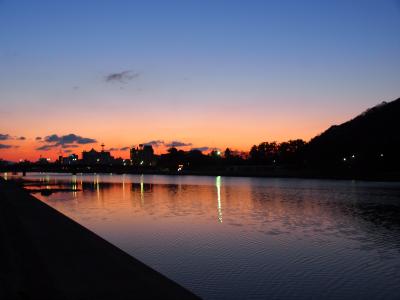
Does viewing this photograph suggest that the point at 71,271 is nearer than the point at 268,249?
Yes

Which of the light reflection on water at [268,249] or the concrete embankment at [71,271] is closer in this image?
the concrete embankment at [71,271]

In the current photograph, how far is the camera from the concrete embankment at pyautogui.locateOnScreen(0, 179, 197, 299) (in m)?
11.5

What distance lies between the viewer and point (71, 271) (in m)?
13.9

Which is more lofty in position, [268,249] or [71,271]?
[71,271]

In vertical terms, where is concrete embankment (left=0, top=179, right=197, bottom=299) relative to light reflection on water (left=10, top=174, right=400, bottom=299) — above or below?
above

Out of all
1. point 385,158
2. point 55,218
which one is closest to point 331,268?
point 55,218

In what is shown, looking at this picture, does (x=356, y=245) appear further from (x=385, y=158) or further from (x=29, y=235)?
(x=385, y=158)

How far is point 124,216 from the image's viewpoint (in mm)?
38094

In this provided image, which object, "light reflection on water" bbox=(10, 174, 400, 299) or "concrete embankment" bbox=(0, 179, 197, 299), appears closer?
"concrete embankment" bbox=(0, 179, 197, 299)

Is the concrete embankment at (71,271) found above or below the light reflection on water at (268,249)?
above

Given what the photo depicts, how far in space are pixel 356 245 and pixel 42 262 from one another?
16172 millimetres

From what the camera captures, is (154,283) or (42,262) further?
(42,262)

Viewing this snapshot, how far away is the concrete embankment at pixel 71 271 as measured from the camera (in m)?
11.5

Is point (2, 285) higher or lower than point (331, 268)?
higher
